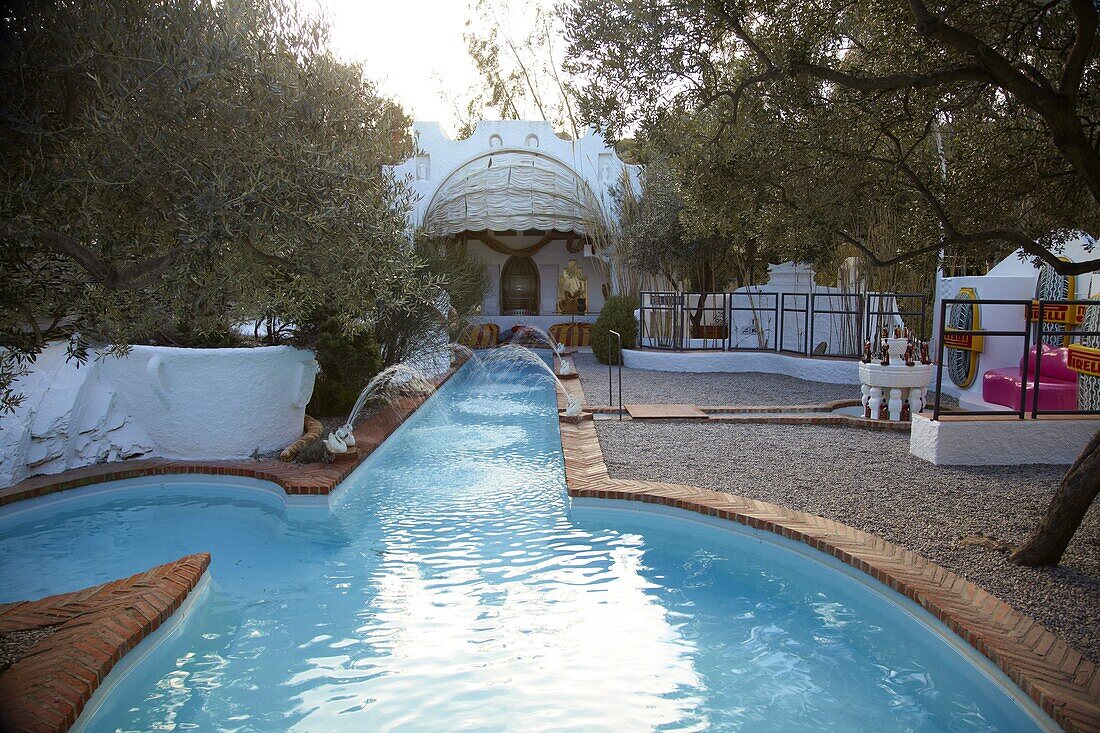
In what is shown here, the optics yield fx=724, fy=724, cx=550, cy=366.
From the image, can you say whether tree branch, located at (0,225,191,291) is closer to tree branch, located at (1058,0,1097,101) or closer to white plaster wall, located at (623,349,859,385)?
tree branch, located at (1058,0,1097,101)

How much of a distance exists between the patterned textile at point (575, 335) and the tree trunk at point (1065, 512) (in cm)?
1454

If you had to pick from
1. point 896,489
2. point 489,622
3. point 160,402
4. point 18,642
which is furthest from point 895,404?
point 18,642

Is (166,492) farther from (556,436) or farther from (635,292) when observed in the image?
(635,292)

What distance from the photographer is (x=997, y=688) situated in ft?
10.1

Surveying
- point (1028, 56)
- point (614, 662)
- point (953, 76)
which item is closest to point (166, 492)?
point (614, 662)

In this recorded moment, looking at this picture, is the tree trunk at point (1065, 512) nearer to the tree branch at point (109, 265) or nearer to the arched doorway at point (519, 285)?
the tree branch at point (109, 265)

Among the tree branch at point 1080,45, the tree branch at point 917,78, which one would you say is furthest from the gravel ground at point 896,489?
the tree branch at point 917,78

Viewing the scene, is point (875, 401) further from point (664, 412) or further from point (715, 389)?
point (715, 389)

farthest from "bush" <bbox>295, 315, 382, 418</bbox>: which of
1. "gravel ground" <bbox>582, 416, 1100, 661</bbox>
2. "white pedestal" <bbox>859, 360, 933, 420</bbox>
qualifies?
"white pedestal" <bbox>859, 360, 933, 420</bbox>

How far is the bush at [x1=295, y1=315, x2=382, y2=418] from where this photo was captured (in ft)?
25.0

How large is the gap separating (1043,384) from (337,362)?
7325 mm

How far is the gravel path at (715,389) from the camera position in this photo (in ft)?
33.0

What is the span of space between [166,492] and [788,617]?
516cm

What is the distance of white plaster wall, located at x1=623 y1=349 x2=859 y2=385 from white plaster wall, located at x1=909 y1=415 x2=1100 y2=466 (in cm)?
535
